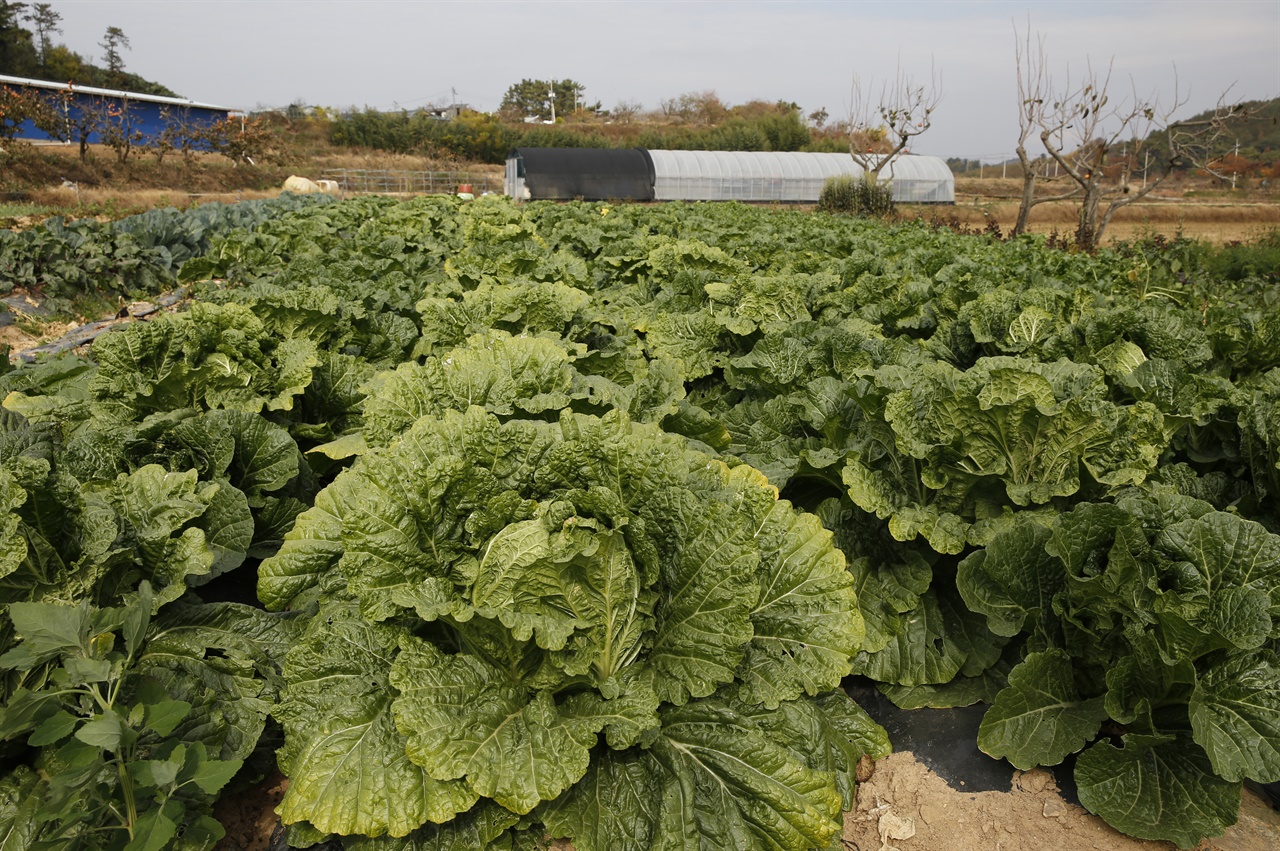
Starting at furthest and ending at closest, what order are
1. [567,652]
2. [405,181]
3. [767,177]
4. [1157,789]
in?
[405,181] < [767,177] < [1157,789] < [567,652]

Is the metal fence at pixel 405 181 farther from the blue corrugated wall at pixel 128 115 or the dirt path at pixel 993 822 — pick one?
the dirt path at pixel 993 822

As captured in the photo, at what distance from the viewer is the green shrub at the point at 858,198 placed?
95.9 ft

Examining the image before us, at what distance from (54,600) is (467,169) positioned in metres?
55.4

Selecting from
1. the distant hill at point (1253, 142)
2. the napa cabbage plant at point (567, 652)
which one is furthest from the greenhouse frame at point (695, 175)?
the napa cabbage plant at point (567, 652)

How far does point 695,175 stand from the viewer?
125ft

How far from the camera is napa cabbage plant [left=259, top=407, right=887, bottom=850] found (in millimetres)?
2326

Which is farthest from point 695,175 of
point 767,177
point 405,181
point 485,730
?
point 485,730

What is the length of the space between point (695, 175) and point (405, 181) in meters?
19.4

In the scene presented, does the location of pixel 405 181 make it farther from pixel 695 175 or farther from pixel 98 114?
pixel 695 175

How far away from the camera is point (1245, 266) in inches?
567

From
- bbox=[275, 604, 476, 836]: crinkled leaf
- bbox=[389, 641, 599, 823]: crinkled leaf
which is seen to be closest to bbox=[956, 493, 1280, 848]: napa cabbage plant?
bbox=[389, 641, 599, 823]: crinkled leaf

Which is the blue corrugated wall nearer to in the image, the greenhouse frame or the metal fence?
the metal fence

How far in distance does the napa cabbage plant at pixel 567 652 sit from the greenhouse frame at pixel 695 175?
112 ft

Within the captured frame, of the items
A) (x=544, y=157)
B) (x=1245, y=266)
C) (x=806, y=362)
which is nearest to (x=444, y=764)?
(x=806, y=362)
